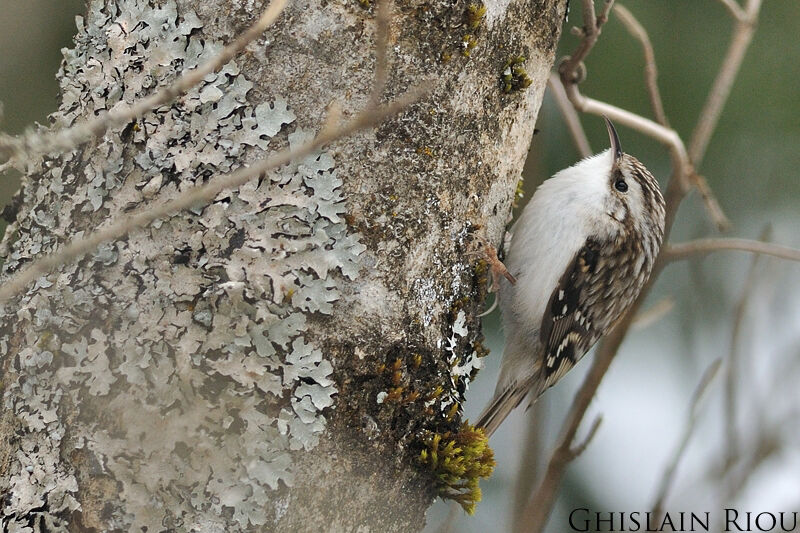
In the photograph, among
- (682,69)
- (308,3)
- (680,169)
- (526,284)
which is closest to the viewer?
(308,3)

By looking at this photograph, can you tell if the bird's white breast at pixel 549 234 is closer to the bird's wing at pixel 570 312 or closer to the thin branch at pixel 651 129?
the bird's wing at pixel 570 312

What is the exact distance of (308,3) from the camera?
1404 mm

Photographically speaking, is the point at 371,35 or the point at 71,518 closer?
the point at 71,518

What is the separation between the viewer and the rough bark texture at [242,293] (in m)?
1.26

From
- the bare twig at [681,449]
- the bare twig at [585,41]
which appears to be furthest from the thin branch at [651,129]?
the bare twig at [681,449]

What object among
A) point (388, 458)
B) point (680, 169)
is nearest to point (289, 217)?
point (388, 458)

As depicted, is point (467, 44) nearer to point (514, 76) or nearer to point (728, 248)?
point (514, 76)

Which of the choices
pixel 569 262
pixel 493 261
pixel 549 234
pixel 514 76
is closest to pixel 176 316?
pixel 493 261

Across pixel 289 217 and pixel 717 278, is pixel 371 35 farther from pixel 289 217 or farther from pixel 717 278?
pixel 717 278

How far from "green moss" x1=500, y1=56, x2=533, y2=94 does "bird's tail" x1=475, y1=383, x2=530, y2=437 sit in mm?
1139

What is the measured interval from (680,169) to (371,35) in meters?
0.90

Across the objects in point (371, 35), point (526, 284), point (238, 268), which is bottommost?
point (526, 284)

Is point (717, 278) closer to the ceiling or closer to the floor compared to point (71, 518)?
closer to the floor

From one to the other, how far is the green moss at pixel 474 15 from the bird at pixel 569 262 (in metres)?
0.94
